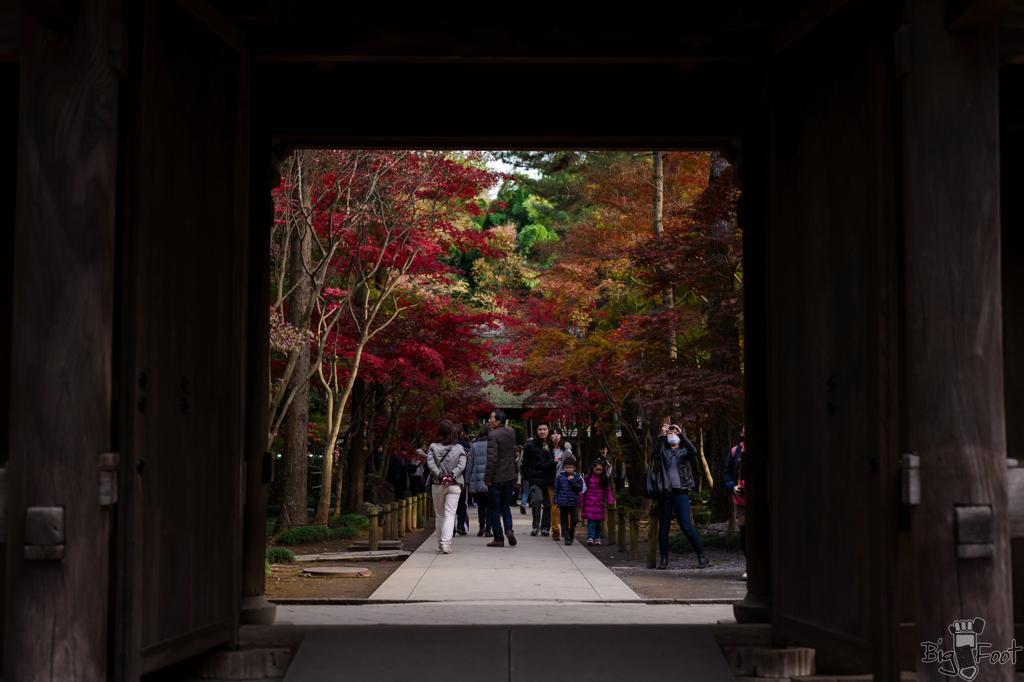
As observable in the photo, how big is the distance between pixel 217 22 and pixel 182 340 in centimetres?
169

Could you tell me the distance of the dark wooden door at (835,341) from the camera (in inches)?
159

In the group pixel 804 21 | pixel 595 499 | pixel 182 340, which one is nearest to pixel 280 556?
pixel 595 499

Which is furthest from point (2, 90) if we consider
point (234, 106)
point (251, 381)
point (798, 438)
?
point (798, 438)

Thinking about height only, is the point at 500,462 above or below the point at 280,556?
above

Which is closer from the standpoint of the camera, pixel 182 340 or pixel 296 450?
pixel 182 340

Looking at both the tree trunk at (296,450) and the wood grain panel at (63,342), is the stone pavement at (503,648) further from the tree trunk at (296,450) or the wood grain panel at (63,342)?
the tree trunk at (296,450)

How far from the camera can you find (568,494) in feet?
51.0

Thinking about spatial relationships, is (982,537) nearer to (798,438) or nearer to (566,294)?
(798,438)

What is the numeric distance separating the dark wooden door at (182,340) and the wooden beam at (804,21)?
117 inches

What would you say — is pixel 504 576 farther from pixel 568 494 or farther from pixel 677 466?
pixel 568 494

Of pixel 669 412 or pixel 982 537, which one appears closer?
pixel 982 537

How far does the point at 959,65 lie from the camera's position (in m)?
3.89

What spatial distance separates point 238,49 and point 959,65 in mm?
3603
